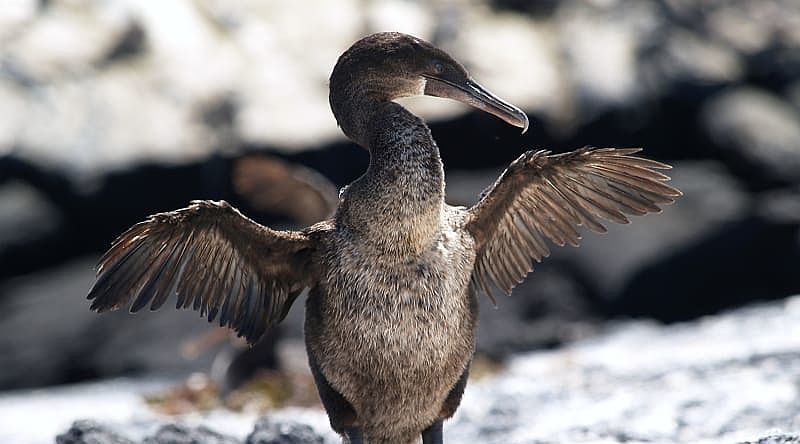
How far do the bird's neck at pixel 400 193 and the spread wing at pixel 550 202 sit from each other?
0.45 metres

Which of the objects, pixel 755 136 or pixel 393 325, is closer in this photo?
pixel 393 325

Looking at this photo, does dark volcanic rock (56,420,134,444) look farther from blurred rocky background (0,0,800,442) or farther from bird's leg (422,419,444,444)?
blurred rocky background (0,0,800,442)

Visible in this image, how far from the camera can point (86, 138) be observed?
1038 cm

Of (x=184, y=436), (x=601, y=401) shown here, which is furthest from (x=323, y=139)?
(x=184, y=436)

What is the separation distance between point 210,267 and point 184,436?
1.16 m

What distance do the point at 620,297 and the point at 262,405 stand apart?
3.84m

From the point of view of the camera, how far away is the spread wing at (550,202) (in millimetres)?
4602

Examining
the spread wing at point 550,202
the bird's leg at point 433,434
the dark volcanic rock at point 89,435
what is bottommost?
the bird's leg at point 433,434

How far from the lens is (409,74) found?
4535 millimetres

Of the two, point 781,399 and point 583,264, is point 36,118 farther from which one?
point 781,399

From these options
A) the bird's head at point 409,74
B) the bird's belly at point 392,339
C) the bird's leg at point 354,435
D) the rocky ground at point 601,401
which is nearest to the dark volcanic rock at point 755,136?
the rocky ground at point 601,401

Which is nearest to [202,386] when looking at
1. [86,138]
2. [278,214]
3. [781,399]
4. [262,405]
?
[262,405]

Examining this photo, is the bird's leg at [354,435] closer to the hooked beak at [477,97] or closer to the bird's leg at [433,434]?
the bird's leg at [433,434]

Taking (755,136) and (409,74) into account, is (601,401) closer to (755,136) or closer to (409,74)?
(409,74)
